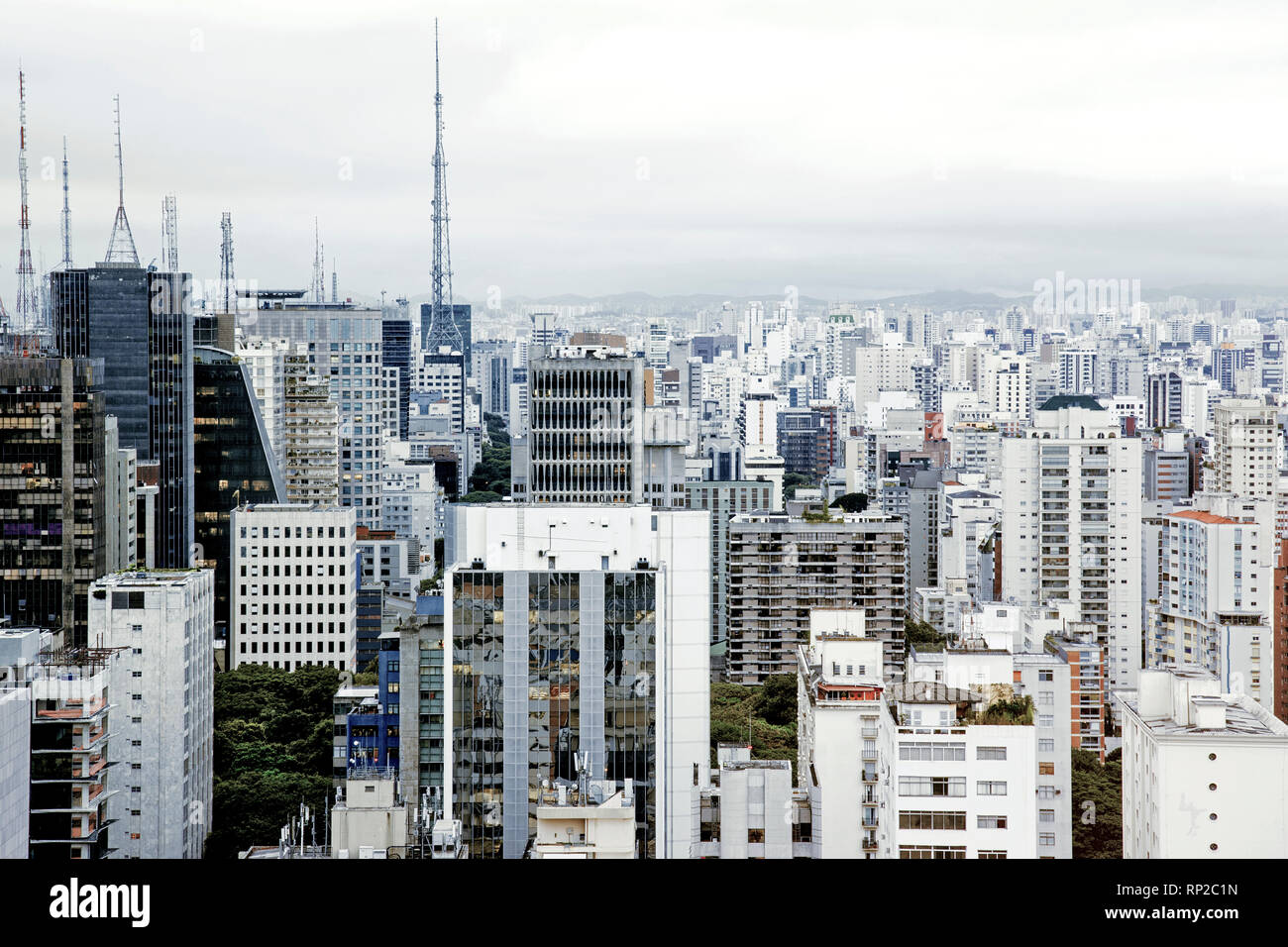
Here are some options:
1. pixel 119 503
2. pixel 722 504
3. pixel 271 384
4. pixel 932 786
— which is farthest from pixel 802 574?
pixel 932 786

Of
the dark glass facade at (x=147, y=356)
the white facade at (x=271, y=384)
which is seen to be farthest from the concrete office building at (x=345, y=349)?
the dark glass facade at (x=147, y=356)

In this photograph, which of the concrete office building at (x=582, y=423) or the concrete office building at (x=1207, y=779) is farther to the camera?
the concrete office building at (x=582, y=423)

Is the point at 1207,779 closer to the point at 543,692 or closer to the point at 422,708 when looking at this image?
the point at 543,692

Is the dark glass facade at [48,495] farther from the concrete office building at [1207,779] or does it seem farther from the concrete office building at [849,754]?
the concrete office building at [1207,779]

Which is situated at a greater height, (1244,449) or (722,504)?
(1244,449)

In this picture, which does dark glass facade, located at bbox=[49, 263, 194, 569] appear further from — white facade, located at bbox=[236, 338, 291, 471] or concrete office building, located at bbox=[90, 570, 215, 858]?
concrete office building, located at bbox=[90, 570, 215, 858]

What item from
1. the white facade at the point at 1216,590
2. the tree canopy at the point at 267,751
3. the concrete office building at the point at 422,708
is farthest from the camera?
the white facade at the point at 1216,590

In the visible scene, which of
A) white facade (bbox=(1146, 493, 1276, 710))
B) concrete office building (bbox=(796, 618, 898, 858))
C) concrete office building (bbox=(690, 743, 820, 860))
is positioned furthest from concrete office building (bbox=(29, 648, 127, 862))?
white facade (bbox=(1146, 493, 1276, 710))
